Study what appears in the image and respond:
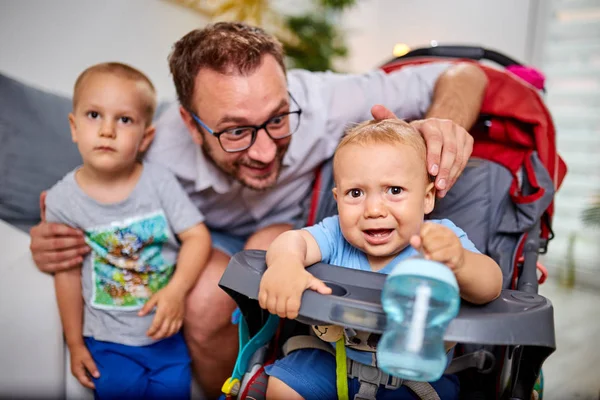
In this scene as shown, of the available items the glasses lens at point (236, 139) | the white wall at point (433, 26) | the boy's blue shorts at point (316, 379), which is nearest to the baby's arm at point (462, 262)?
the boy's blue shorts at point (316, 379)

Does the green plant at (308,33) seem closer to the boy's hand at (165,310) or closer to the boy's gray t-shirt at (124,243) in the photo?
the boy's gray t-shirt at (124,243)

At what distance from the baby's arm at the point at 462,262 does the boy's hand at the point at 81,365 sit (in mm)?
867

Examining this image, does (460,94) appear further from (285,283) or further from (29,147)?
(29,147)

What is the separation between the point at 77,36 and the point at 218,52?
1.46ft

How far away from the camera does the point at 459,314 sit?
0.68 m

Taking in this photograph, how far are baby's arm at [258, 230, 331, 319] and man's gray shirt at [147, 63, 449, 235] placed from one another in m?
0.57

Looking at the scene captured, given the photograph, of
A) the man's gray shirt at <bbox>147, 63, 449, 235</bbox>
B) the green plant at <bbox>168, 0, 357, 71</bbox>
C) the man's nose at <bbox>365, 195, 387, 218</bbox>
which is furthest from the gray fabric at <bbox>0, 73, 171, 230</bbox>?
the green plant at <bbox>168, 0, 357, 71</bbox>

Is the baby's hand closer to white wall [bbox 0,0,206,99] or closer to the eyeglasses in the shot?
the eyeglasses

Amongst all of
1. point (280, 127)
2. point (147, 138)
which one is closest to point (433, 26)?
point (280, 127)

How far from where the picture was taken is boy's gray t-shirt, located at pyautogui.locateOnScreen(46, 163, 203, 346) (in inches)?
46.6

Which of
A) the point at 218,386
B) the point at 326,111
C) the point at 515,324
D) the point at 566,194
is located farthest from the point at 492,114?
the point at 566,194

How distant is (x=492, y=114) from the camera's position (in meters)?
1.26

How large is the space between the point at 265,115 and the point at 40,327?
680 millimetres

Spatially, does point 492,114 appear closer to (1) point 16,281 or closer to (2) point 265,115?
(2) point 265,115
